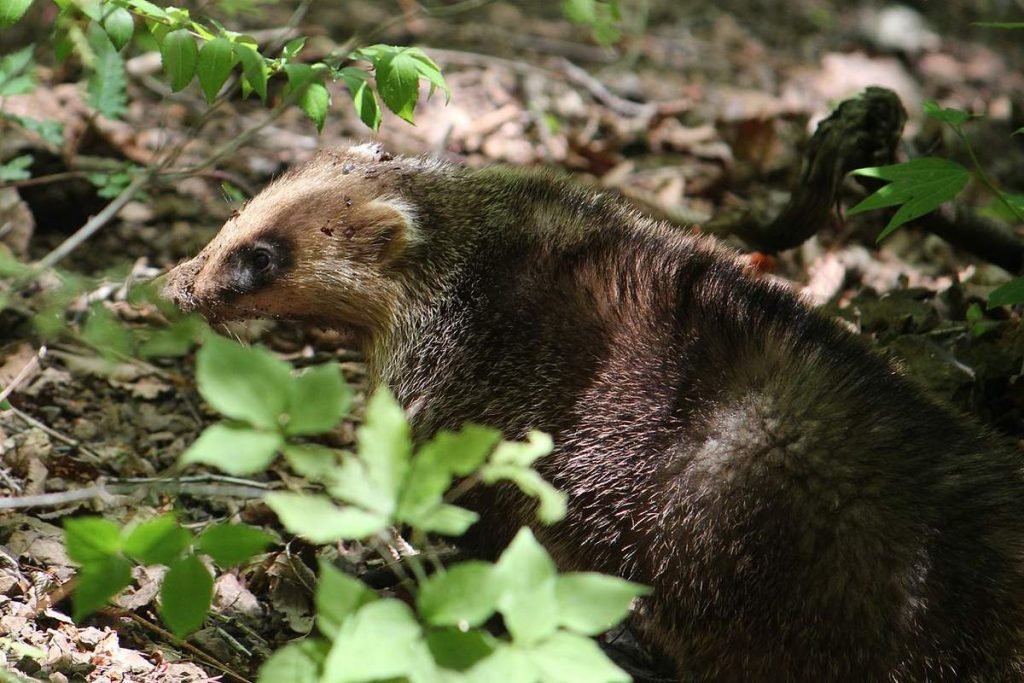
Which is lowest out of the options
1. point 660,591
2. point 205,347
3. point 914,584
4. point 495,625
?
point 495,625

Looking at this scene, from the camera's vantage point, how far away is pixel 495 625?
16.4 feet

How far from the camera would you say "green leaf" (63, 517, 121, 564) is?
2779mm

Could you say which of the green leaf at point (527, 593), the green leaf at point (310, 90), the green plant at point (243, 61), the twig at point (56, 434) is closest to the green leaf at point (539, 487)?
the green leaf at point (527, 593)

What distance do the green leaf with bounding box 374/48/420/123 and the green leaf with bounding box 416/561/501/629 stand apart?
7.69 feet

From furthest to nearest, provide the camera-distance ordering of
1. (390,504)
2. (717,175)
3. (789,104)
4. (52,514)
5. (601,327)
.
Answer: (789,104), (717,175), (52,514), (601,327), (390,504)

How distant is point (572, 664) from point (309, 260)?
2989mm

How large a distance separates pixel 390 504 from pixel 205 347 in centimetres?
61

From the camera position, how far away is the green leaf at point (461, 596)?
8.29 feet

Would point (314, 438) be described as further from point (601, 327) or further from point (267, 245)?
point (601, 327)

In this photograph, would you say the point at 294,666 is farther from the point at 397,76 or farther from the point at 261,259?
the point at 261,259

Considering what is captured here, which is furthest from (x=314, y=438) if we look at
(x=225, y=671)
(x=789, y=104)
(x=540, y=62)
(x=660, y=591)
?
(x=789, y=104)

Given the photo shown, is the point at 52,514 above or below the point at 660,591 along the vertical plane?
below

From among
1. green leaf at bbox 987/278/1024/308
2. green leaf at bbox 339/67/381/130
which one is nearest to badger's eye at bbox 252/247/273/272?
green leaf at bbox 339/67/381/130

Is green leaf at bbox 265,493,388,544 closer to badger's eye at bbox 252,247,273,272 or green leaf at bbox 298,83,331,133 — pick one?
green leaf at bbox 298,83,331,133
